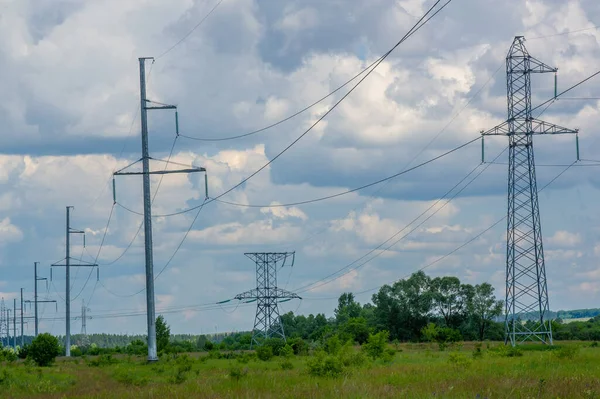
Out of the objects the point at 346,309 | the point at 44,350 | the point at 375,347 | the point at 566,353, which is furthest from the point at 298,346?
the point at 346,309

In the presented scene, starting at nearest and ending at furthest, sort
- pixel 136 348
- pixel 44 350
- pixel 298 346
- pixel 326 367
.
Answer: pixel 326 367, pixel 44 350, pixel 298 346, pixel 136 348

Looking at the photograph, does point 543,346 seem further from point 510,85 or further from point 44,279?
point 44,279

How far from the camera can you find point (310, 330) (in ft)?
565

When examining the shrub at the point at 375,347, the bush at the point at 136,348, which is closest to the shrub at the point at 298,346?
the bush at the point at 136,348

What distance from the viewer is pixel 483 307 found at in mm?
130750

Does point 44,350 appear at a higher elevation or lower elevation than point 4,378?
higher

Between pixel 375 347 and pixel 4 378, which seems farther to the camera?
pixel 375 347

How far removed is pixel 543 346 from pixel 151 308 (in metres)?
28.8

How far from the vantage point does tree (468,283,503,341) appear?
13012 centimetres

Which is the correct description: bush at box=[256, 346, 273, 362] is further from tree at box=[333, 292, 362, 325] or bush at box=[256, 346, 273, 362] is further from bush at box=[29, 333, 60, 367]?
tree at box=[333, 292, 362, 325]

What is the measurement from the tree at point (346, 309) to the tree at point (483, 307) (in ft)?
128

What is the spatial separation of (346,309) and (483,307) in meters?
53.4

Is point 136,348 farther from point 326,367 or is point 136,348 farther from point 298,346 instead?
point 326,367

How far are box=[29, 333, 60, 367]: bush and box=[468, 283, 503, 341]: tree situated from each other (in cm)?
6551
